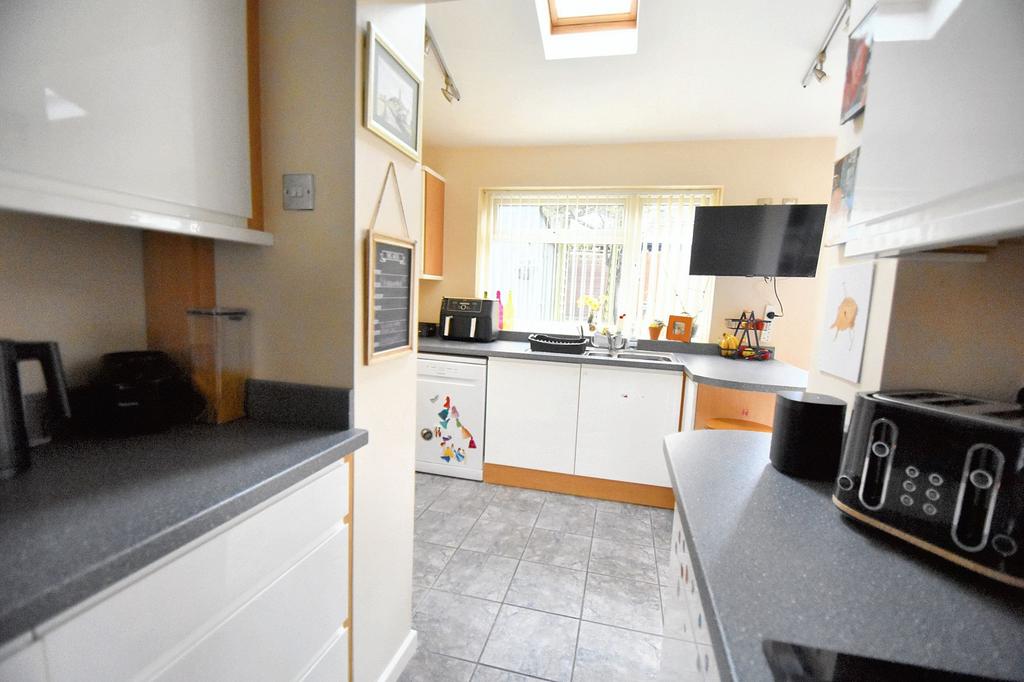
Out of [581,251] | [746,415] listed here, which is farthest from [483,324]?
[746,415]

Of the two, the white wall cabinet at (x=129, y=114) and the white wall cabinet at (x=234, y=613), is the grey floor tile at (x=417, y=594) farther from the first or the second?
the white wall cabinet at (x=129, y=114)

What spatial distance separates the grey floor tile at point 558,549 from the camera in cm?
205

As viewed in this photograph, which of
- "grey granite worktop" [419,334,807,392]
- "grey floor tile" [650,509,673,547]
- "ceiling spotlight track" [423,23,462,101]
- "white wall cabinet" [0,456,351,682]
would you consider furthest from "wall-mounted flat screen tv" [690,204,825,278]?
"white wall cabinet" [0,456,351,682]

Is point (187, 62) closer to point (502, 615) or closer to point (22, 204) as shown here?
point (22, 204)

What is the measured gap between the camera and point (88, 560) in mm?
562

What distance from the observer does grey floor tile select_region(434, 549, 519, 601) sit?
1.82m

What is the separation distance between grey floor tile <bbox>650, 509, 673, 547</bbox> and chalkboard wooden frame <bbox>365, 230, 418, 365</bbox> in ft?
5.73

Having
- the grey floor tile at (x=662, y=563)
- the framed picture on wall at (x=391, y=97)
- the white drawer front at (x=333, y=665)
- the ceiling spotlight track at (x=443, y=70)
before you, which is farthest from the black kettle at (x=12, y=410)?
the grey floor tile at (x=662, y=563)

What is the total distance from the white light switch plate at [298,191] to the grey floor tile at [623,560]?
191 cm

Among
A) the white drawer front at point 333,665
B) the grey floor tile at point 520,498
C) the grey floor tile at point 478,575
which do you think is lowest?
the grey floor tile at point 478,575

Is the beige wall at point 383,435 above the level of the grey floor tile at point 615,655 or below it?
above

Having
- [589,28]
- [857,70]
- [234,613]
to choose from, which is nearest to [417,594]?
[234,613]

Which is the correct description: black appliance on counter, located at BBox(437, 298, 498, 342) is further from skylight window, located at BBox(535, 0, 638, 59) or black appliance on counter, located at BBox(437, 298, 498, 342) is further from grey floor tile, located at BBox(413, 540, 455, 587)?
skylight window, located at BBox(535, 0, 638, 59)

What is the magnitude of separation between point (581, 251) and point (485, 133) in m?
1.09
